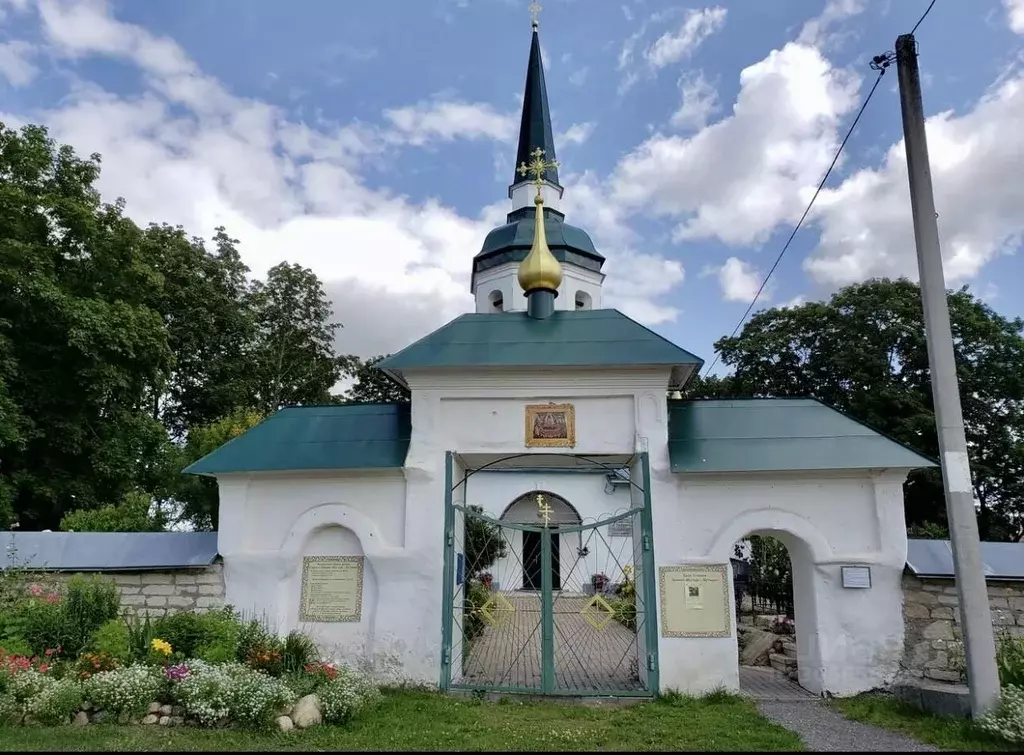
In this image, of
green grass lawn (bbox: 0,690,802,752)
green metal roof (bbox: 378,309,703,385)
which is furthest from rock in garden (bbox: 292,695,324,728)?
green metal roof (bbox: 378,309,703,385)

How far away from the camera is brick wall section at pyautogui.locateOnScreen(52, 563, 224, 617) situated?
8312 mm

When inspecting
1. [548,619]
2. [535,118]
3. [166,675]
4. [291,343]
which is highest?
[535,118]

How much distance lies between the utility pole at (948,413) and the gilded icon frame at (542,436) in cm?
359

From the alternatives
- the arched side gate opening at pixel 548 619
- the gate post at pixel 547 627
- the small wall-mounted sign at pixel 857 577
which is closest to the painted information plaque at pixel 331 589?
the arched side gate opening at pixel 548 619

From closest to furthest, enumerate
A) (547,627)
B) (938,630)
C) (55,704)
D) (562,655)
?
(55,704) < (938,630) < (547,627) < (562,655)

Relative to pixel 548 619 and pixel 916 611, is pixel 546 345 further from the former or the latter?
pixel 916 611

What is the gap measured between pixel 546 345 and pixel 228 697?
472 cm

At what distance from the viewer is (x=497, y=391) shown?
8.38 meters

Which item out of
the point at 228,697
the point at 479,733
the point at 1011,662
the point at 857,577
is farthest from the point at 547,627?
the point at 1011,662

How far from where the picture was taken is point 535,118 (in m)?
20.9

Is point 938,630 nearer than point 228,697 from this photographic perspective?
No

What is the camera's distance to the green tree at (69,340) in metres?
15.8

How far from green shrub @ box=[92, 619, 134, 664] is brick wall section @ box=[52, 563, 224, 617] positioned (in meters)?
1.17

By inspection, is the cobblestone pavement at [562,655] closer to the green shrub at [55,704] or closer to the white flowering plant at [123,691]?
the white flowering plant at [123,691]
